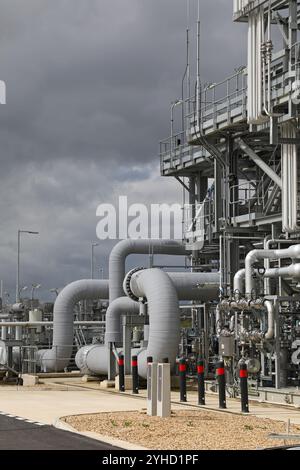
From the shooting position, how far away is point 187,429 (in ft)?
55.6

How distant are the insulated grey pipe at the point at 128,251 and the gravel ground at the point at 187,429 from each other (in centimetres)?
1786

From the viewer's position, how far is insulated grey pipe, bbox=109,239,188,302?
126 ft

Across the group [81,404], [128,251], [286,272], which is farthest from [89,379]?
[286,272]

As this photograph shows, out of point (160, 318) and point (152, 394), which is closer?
point (152, 394)

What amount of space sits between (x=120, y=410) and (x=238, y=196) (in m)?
12.0

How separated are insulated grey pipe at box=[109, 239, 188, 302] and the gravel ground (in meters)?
17.9

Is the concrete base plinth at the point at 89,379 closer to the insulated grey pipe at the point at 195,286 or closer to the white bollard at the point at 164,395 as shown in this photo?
the insulated grey pipe at the point at 195,286

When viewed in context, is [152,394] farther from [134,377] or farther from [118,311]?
[118,311]

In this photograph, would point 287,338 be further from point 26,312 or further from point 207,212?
point 26,312

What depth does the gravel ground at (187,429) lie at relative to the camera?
1491cm

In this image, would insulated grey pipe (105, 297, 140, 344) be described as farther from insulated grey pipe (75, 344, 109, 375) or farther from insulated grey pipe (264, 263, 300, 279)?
insulated grey pipe (264, 263, 300, 279)

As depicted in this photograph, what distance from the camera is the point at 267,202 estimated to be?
29.4m

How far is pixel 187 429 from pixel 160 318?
1265 cm
